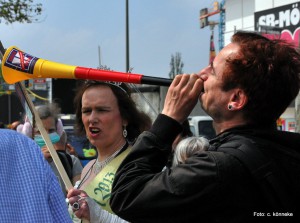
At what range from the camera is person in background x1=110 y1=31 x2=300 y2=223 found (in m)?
1.35

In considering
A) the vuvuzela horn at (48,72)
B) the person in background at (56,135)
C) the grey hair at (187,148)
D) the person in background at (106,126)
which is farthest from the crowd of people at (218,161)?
the person in background at (56,135)

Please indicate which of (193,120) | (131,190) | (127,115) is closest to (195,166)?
(131,190)

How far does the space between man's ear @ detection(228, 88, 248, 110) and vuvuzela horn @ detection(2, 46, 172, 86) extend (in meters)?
0.25

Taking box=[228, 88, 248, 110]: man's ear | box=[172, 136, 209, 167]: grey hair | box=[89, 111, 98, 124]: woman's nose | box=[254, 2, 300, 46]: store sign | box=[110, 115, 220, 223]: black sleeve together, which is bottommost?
box=[172, 136, 209, 167]: grey hair

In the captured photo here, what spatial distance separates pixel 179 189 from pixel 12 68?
92 cm

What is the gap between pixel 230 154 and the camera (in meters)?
1.36

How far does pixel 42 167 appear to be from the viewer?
1.31m

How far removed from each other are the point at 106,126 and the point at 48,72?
3.13 feet

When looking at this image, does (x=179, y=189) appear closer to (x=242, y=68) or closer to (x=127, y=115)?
(x=242, y=68)

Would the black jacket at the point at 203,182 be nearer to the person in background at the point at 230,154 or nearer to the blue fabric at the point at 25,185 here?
the person in background at the point at 230,154

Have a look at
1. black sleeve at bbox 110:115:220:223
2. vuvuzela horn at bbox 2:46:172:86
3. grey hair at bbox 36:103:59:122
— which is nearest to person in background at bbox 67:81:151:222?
vuvuzela horn at bbox 2:46:172:86

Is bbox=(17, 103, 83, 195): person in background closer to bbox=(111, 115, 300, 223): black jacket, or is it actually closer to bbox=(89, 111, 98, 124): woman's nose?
bbox=(89, 111, 98, 124): woman's nose

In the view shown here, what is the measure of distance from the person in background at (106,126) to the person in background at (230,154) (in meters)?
1.02

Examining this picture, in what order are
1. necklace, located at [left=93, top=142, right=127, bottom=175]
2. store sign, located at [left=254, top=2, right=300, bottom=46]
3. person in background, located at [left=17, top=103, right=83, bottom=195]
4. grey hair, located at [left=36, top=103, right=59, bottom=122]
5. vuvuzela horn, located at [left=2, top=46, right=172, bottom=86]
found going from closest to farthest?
vuvuzela horn, located at [left=2, top=46, right=172, bottom=86]
necklace, located at [left=93, top=142, right=127, bottom=175]
person in background, located at [left=17, top=103, right=83, bottom=195]
grey hair, located at [left=36, top=103, right=59, bottom=122]
store sign, located at [left=254, top=2, right=300, bottom=46]
